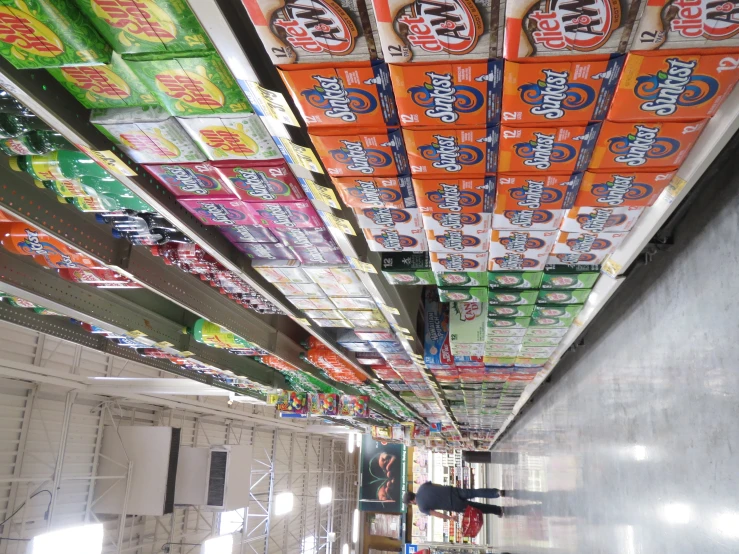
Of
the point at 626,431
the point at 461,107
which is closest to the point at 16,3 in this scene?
the point at 461,107

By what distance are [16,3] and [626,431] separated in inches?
134

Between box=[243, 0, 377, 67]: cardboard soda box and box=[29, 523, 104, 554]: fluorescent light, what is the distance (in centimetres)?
884

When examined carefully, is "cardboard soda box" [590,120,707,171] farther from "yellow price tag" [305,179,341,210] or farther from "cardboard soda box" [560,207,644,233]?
"yellow price tag" [305,179,341,210]

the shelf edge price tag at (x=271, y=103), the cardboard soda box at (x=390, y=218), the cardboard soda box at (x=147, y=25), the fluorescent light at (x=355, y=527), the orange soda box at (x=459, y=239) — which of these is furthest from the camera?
the fluorescent light at (x=355, y=527)

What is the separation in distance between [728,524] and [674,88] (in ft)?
5.09

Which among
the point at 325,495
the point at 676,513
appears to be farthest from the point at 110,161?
the point at 325,495

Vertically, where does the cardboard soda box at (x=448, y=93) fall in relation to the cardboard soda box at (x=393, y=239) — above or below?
above

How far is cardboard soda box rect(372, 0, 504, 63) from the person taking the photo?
3.94 ft

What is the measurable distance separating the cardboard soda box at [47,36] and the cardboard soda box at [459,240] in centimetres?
144

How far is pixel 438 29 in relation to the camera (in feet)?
4.10

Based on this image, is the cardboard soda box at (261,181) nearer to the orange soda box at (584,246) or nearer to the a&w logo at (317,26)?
the a&w logo at (317,26)

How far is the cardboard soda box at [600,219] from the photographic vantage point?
82.9 inches

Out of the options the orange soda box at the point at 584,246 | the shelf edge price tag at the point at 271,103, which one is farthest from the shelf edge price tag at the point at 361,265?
the shelf edge price tag at the point at 271,103

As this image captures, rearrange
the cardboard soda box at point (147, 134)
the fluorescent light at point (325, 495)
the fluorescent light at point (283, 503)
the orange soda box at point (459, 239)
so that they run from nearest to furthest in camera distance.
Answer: the cardboard soda box at point (147, 134)
the orange soda box at point (459, 239)
the fluorescent light at point (283, 503)
the fluorescent light at point (325, 495)
